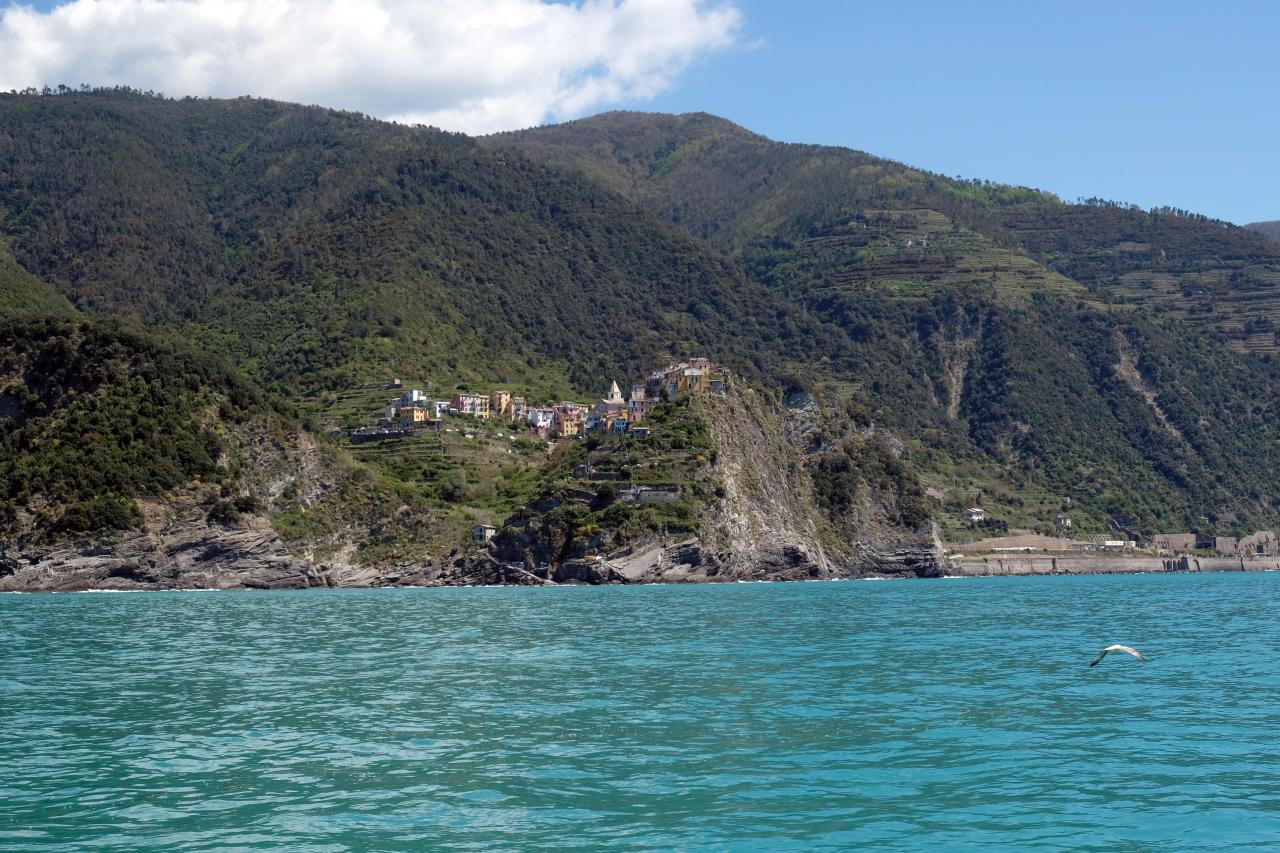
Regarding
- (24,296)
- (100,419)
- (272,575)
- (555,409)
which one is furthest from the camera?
(555,409)

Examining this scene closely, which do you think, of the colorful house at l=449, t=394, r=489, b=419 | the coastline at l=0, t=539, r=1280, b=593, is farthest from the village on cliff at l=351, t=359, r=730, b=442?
the coastline at l=0, t=539, r=1280, b=593

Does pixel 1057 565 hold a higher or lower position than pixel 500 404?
lower

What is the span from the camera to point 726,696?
3584 centimetres

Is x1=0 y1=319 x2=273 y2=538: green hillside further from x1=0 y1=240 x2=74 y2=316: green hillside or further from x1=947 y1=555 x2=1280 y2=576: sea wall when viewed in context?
x1=947 y1=555 x2=1280 y2=576: sea wall

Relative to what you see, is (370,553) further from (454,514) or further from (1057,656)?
(1057,656)

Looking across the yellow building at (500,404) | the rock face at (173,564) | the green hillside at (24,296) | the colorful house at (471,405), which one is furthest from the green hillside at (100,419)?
the yellow building at (500,404)

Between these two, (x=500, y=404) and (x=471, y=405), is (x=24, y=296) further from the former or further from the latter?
(x=500, y=404)

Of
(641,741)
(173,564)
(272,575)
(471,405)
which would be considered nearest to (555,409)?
(471,405)

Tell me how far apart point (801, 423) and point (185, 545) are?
83.3 metres

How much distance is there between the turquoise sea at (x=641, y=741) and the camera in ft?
70.5

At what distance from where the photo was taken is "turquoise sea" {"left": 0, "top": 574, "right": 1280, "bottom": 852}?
2150cm

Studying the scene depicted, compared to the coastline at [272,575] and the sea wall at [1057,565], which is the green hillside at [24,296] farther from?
→ the sea wall at [1057,565]

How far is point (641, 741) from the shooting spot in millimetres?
28906

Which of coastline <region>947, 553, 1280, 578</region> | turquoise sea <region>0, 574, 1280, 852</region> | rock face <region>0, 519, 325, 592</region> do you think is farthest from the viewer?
coastline <region>947, 553, 1280, 578</region>
